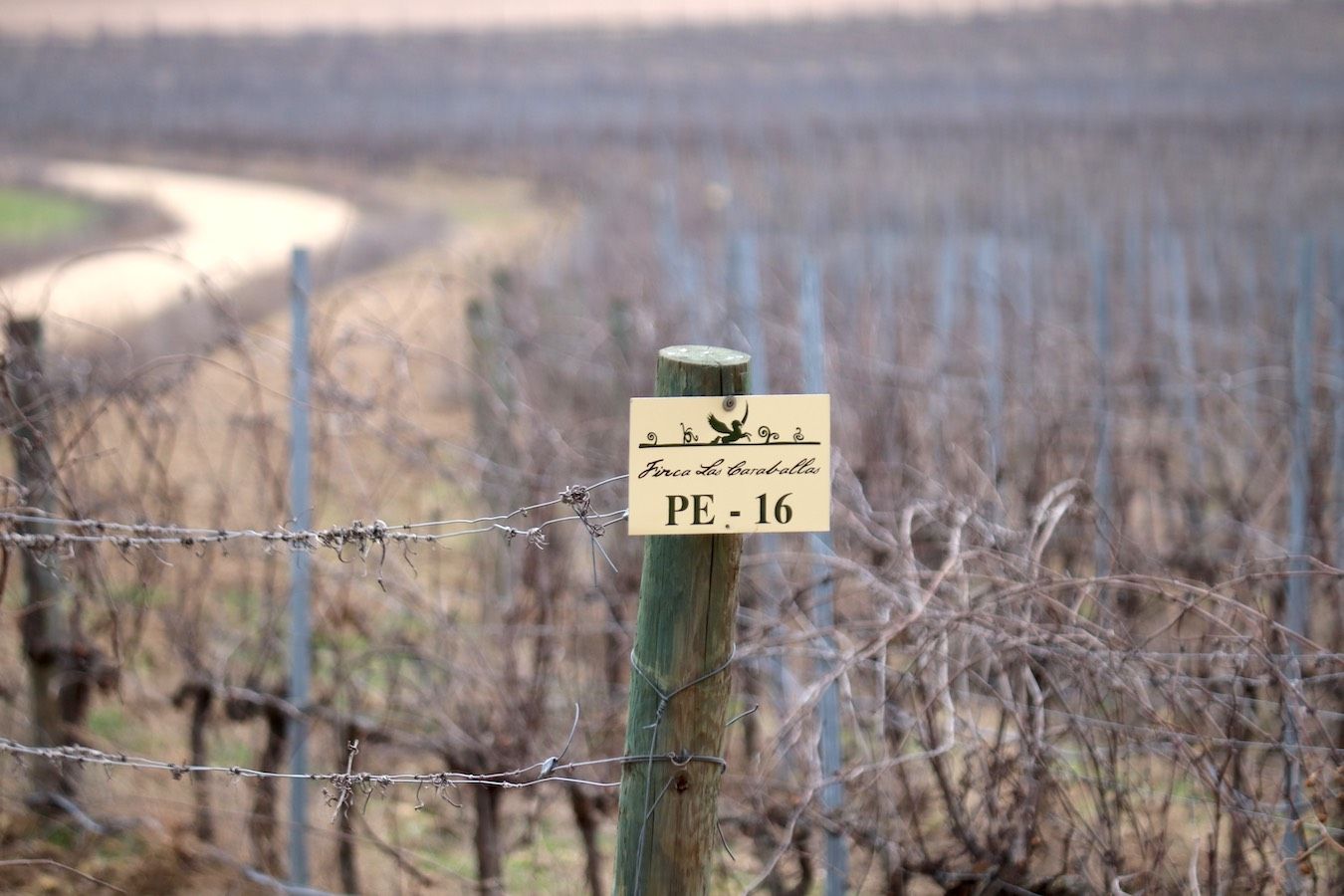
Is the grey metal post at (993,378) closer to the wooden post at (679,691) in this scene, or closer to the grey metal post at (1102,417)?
the grey metal post at (1102,417)

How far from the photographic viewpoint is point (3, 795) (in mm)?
2971

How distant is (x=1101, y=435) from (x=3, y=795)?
10.7 ft

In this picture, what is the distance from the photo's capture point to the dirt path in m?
10.2

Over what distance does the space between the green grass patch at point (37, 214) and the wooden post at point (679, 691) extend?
14716 mm

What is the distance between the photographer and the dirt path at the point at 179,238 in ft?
33.3

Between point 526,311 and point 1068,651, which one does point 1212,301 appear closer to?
point 526,311

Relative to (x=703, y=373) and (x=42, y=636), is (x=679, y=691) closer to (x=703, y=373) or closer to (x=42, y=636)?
(x=703, y=373)

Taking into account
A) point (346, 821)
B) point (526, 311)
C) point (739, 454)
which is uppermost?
point (526, 311)

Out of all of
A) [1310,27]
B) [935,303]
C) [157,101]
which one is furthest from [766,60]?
[935,303]

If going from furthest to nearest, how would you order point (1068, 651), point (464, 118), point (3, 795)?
point (464, 118)
point (3, 795)
point (1068, 651)

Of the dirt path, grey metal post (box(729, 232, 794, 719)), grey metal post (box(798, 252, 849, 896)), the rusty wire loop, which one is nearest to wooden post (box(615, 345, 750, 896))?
the rusty wire loop

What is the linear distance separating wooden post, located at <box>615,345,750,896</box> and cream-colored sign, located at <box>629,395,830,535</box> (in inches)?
1.7

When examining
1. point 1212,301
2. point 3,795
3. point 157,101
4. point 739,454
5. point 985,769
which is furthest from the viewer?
point 157,101

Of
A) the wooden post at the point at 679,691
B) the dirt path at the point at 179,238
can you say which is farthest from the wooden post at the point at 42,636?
the dirt path at the point at 179,238
